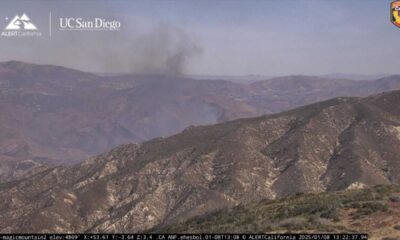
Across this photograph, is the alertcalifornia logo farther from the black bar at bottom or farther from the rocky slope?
the rocky slope

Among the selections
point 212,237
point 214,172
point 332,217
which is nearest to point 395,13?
point 332,217

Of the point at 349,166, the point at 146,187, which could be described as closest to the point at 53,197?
the point at 146,187

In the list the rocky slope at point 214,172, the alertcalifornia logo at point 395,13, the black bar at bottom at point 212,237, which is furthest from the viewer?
the rocky slope at point 214,172

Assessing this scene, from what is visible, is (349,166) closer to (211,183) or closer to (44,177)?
(211,183)

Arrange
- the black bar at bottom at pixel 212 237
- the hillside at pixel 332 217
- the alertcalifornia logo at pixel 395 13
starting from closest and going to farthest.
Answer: the black bar at bottom at pixel 212 237 < the hillside at pixel 332 217 < the alertcalifornia logo at pixel 395 13

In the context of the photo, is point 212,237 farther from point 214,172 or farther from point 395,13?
point 214,172

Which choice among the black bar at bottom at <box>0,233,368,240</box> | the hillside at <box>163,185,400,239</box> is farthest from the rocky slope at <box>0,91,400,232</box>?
the black bar at bottom at <box>0,233,368,240</box>

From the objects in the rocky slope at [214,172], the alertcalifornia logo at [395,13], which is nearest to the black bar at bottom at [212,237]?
the alertcalifornia logo at [395,13]

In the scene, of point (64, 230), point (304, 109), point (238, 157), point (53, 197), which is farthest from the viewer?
point (304, 109)

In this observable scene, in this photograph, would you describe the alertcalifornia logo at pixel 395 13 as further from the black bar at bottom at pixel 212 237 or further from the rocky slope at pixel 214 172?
the rocky slope at pixel 214 172
